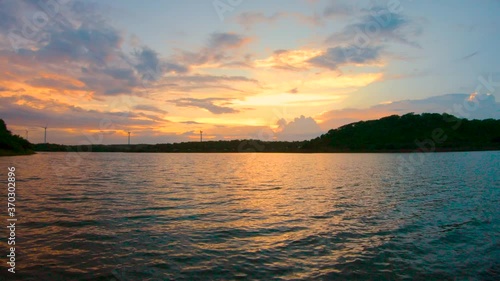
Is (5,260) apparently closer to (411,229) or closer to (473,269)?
(473,269)

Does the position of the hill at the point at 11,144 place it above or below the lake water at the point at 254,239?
above

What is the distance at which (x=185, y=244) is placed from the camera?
1947 centimetres

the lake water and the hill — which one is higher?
the hill

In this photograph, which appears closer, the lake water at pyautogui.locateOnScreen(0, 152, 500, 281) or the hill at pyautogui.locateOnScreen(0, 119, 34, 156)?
the lake water at pyautogui.locateOnScreen(0, 152, 500, 281)

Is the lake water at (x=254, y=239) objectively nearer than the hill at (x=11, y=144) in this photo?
Yes

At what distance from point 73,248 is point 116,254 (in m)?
3.05

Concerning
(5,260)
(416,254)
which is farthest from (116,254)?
(416,254)

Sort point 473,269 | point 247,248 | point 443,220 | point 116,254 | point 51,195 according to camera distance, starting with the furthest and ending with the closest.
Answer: point 51,195 < point 443,220 < point 247,248 < point 116,254 < point 473,269

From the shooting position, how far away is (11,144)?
159 meters

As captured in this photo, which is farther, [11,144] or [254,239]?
[11,144]

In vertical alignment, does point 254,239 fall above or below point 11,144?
below

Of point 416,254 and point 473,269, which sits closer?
point 473,269

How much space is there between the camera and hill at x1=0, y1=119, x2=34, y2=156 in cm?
15400

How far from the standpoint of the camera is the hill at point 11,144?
15400 cm
